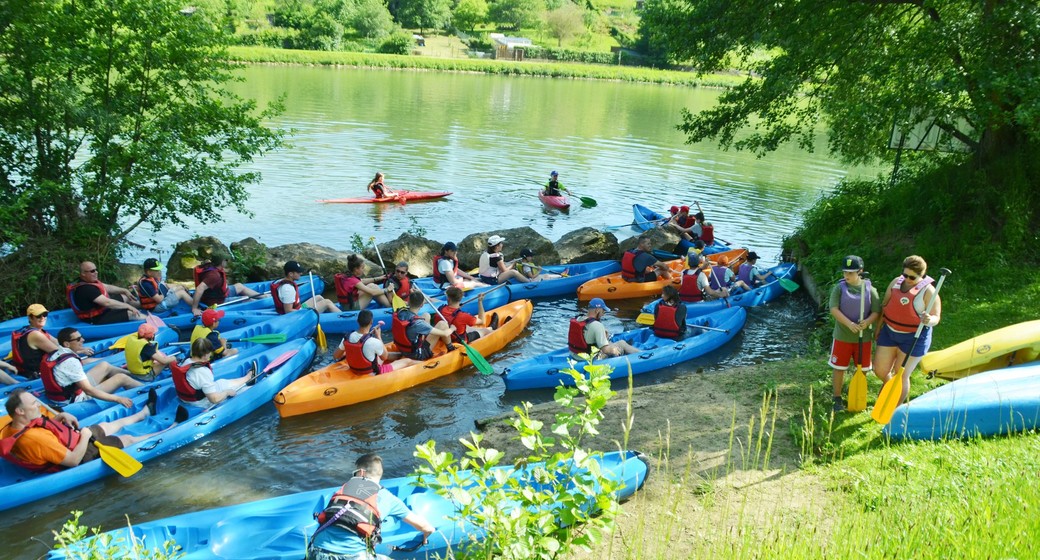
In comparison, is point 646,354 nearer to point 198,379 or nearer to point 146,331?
point 198,379

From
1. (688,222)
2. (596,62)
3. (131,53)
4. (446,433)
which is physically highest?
(596,62)

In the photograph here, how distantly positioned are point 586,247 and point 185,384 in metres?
10.2

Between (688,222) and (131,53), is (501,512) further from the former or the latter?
(688,222)

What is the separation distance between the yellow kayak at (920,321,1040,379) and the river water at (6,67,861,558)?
11.8 feet

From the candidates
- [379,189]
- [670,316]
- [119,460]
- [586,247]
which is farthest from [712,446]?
[379,189]

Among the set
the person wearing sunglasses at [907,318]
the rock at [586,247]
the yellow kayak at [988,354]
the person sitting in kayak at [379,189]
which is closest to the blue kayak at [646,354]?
the person wearing sunglasses at [907,318]

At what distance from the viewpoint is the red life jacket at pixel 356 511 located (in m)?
5.23

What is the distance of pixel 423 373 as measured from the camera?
415 inches

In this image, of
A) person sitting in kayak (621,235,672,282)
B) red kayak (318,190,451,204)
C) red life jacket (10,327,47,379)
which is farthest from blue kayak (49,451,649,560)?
red kayak (318,190,451,204)

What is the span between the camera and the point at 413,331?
1065 cm

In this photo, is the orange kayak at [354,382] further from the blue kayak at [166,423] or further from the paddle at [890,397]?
the paddle at [890,397]

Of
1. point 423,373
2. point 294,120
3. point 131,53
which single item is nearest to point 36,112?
point 131,53

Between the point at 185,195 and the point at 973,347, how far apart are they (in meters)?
12.3

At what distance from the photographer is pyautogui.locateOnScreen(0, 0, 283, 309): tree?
11797mm
